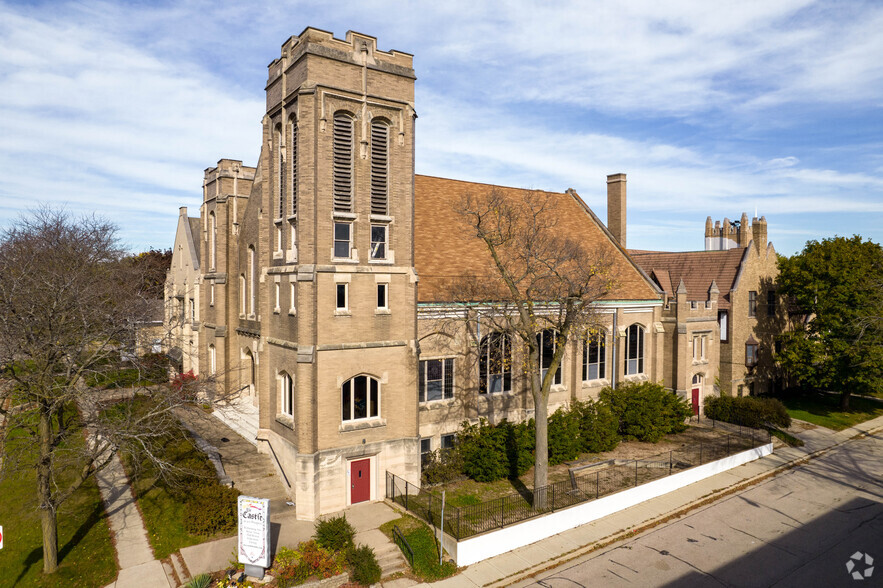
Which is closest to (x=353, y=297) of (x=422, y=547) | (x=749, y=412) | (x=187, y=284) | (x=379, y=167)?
(x=379, y=167)

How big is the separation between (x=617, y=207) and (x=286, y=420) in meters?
26.5

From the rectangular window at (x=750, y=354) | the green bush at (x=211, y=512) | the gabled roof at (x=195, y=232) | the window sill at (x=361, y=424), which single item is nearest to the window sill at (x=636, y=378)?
the rectangular window at (x=750, y=354)

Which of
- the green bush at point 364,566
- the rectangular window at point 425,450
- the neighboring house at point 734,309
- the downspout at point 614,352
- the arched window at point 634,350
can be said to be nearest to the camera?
the green bush at point 364,566

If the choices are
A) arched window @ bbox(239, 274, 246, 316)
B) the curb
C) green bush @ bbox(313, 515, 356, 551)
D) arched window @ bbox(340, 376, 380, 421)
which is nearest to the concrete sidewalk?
the curb

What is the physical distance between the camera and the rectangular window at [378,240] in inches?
890

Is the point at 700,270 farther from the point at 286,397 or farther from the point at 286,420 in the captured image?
the point at 286,420

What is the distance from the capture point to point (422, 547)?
1838cm

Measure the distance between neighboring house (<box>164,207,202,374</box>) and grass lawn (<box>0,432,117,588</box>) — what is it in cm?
1701

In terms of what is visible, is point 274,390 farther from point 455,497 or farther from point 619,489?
point 619,489

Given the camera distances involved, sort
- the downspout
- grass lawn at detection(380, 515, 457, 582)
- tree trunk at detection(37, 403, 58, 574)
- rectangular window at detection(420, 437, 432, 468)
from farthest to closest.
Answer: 1. the downspout
2. rectangular window at detection(420, 437, 432, 468)
3. grass lawn at detection(380, 515, 457, 582)
4. tree trunk at detection(37, 403, 58, 574)

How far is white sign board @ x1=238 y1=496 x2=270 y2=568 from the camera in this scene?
16578 millimetres

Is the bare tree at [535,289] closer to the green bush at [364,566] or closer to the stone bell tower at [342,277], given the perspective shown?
the stone bell tower at [342,277]

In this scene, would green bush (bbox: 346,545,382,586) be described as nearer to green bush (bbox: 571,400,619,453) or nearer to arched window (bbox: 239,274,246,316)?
green bush (bbox: 571,400,619,453)

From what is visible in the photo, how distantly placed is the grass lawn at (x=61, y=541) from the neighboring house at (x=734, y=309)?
30.9 m
